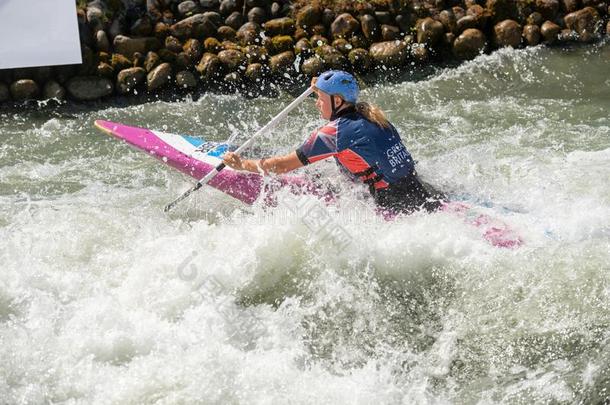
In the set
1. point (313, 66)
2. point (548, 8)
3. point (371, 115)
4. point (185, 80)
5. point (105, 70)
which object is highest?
point (371, 115)

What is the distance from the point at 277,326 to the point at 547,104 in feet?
17.2

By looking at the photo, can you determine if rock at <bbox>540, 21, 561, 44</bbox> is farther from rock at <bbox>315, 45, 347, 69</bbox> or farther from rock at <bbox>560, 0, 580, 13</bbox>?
rock at <bbox>315, 45, 347, 69</bbox>

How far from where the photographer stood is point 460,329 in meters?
4.98

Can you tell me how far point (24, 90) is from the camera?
8.94 m

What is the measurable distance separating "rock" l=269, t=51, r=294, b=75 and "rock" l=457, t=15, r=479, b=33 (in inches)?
89.0

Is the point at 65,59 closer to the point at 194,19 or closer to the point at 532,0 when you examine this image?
the point at 194,19

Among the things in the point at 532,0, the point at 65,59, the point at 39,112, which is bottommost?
the point at 39,112

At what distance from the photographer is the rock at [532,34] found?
9.98 meters

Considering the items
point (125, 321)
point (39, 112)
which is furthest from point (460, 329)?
point (39, 112)

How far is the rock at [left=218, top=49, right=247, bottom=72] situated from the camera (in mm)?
9445

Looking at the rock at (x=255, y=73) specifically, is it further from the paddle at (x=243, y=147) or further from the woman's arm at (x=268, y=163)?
the woman's arm at (x=268, y=163)

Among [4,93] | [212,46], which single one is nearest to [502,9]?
[212,46]

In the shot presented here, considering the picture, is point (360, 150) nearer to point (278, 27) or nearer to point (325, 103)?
point (325, 103)

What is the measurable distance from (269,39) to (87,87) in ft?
7.64
